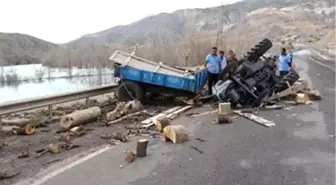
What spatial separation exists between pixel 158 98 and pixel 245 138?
829cm

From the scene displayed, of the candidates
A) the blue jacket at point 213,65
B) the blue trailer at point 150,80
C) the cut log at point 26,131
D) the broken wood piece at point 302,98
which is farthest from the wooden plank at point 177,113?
the cut log at point 26,131

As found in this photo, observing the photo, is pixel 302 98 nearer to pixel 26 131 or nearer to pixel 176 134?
pixel 176 134

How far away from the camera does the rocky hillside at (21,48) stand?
10403 cm

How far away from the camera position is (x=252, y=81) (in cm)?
1495

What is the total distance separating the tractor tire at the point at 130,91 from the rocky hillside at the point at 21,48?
83989 millimetres

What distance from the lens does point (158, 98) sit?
1750cm

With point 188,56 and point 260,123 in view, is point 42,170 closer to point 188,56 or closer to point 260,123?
point 260,123

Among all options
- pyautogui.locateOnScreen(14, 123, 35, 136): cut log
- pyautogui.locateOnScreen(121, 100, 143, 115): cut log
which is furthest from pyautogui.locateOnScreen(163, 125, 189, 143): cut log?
pyautogui.locateOnScreen(121, 100, 143, 115): cut log

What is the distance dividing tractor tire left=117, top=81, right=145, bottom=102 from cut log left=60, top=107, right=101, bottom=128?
3.23 m

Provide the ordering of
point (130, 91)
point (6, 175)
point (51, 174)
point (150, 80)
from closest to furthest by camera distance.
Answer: point (51, 174)
point (6, 175)
point (150, 80)
point (130, 91)

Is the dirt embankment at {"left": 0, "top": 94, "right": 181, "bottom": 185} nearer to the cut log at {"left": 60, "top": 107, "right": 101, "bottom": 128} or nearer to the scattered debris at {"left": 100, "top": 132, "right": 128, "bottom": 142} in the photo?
the scattered debris at {"left": 100, "top": 132, "right": 128, "bottom": 142}

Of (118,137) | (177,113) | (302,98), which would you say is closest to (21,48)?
(302,98)

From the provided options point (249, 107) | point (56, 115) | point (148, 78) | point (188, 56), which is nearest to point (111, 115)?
point (56, 115)

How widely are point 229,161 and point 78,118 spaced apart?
214 inches
